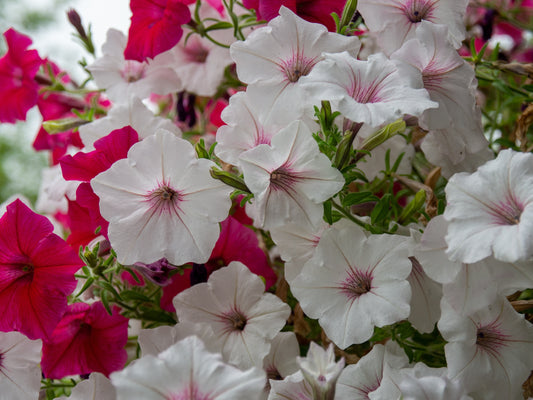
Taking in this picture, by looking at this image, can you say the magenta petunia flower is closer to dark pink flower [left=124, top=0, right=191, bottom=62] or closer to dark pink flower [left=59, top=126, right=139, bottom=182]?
dark pink flower [left=59, top=126, right=139, bottom=182]

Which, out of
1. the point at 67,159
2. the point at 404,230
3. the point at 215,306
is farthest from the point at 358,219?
the point at 67,159

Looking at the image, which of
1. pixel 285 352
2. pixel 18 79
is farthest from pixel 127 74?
pixel 285 352

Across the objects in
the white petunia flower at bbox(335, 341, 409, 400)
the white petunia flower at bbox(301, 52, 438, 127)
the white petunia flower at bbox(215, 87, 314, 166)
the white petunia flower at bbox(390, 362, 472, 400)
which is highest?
the white petunia flower at bbox(301, 52, 438, 127)

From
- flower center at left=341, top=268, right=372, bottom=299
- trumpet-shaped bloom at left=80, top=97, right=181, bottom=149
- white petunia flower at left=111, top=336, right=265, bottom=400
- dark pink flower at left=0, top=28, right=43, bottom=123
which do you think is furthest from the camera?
dark pink flower at left=0, top=28, right=43, bottom=123

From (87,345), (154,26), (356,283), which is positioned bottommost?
(87,345)

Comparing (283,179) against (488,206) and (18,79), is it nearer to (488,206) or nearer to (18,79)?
(488,206)

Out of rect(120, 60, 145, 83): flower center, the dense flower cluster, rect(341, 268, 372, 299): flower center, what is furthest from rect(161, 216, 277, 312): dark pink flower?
rect(120, 60, 145, 83): flower center
